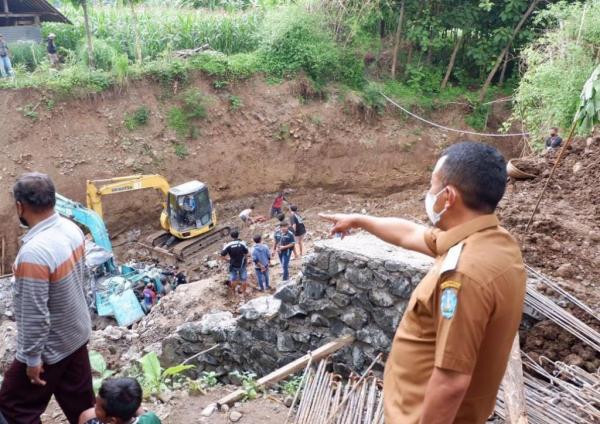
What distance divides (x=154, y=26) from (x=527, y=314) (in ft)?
51.1

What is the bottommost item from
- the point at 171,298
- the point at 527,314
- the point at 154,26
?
the point at 171,298

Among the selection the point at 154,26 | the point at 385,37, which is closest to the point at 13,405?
the point at 154,26

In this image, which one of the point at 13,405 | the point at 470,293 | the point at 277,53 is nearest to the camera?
the point at 470,293

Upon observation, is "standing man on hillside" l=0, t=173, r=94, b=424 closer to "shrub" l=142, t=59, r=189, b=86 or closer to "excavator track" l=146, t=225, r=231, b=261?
"excavator track" l=146, t=225, r=231, b=261

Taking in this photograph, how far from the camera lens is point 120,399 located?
2988mm

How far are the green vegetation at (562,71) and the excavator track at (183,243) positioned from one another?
7669 mm

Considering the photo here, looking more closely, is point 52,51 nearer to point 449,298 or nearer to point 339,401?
point 339,401

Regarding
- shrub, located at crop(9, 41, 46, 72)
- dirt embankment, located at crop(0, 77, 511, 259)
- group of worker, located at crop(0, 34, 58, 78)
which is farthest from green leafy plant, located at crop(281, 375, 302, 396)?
shrub, located at crop(9, 41, 46, 72)

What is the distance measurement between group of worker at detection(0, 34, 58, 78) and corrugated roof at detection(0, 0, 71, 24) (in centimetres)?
83

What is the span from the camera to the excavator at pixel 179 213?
11.8 meters

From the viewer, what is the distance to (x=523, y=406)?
11.2 ft

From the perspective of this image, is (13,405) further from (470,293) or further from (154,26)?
(154,26)

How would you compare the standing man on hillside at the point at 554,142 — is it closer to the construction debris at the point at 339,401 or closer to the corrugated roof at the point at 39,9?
the construction debris at the point at 339,401

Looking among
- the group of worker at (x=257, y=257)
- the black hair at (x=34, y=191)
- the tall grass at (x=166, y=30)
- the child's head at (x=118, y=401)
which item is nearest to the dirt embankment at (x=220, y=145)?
the tall grass at (x=166, y=30)
